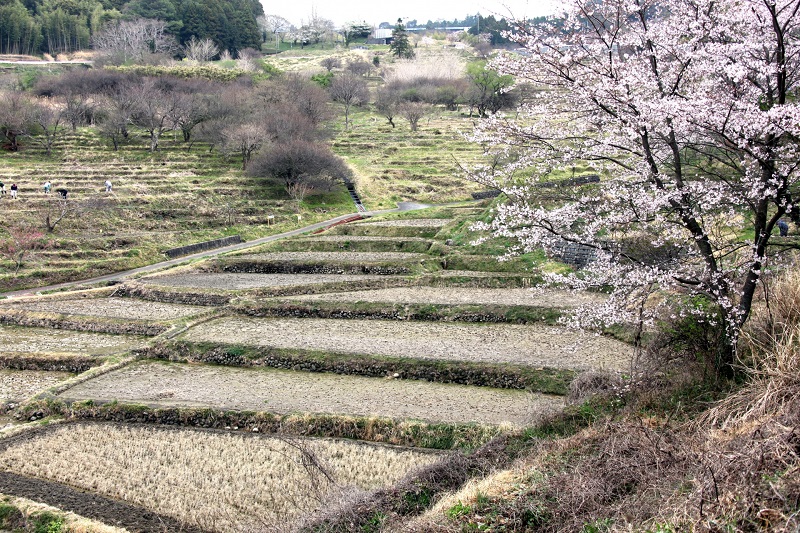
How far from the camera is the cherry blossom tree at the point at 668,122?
954 cm

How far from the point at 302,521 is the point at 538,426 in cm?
477

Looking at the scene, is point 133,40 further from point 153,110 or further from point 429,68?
point 429,68

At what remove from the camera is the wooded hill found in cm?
10094

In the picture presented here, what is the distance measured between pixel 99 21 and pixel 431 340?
111233mm

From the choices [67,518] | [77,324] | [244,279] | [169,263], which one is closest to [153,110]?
[169,263]

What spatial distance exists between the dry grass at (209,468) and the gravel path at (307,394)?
1469 mm

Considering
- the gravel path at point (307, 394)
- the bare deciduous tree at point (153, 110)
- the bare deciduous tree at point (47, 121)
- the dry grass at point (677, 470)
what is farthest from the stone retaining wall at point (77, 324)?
the bare deciduous tree at point (153, 110)

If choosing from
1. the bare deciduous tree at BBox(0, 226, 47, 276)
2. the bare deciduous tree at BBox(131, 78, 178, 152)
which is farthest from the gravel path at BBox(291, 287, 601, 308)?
the bare deciduous tree at BBox(131, 78, 178, 152)

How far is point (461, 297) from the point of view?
25547 millimetres

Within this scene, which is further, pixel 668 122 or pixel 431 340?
pixel 431 340

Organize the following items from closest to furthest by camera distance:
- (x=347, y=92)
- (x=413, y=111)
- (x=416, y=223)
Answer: (x=416, y=223) → (x=413, y=111) → (x=347, y=92)

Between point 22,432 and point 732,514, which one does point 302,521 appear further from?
point 22,432

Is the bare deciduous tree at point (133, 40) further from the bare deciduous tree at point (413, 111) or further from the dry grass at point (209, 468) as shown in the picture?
the dry grass at point (209, 468)

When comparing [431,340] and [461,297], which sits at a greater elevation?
[461,297]
